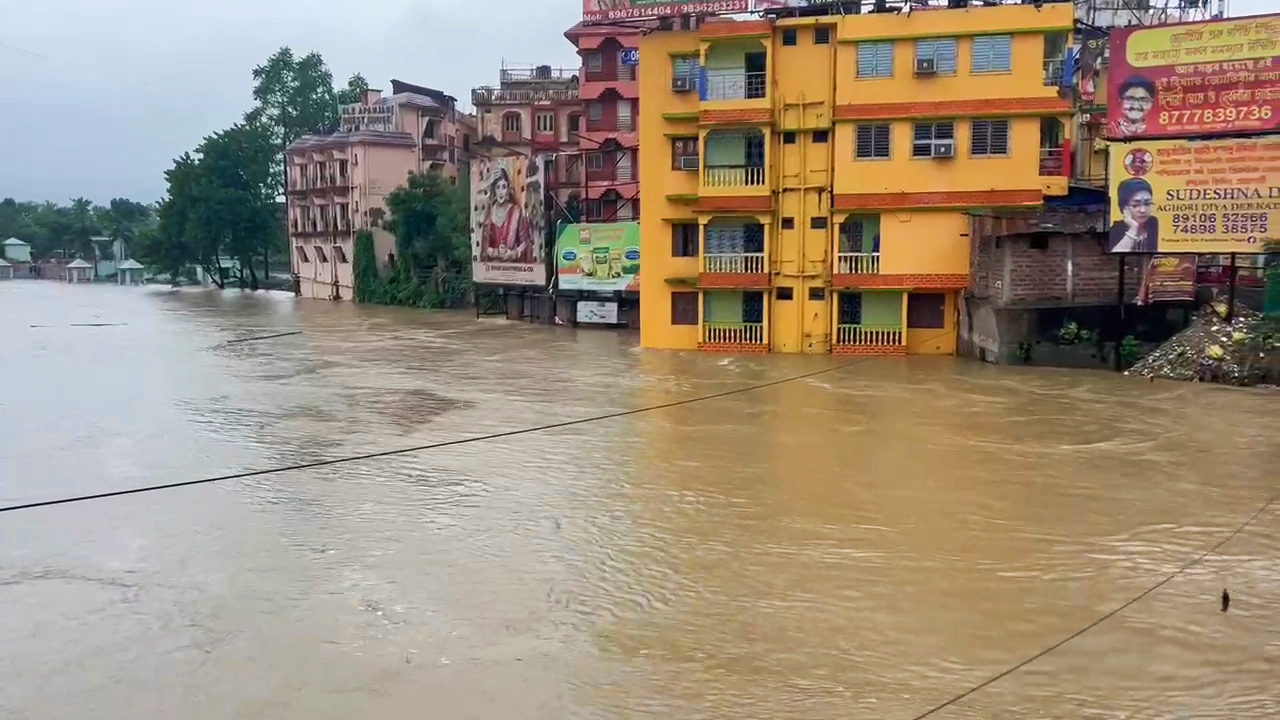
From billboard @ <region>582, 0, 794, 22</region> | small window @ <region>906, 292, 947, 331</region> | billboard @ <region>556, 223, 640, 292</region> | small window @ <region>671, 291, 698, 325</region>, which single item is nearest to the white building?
billboard @ <region>556, 223, 640, 292</region>

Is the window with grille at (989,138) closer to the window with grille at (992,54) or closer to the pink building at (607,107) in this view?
the window with grille at (992,54)

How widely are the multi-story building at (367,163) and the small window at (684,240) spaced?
2424cm

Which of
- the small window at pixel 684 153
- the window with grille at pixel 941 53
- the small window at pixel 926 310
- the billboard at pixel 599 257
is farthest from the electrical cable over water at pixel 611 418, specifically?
the billboard at pixel 599 257

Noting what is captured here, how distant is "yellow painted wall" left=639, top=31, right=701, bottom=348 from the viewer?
25734mm

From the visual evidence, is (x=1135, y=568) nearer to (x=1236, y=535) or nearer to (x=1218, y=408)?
(x=1236, y=535)

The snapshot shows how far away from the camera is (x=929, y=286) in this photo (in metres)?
24.2

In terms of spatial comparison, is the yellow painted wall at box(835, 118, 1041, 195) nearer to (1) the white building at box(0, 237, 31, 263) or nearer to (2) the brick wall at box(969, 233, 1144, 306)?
(2) the brick wall at box(969, 233, 1144, 306)

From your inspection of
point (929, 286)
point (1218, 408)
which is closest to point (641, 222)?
point (929, 286)

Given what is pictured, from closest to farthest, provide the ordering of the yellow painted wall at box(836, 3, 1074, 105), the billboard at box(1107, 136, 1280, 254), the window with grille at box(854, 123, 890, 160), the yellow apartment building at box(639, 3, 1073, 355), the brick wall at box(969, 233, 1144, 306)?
the billboard at box(1107, 136, 1280, 254) → the brick wall at box(969, 233, 1144, 306) → the yellow painted wall at box(836, 3, 1074, 105) → the yellow apartment building at box(639, 3, 1073, 355) → the window with grille at box(854, 123, 890, 160)

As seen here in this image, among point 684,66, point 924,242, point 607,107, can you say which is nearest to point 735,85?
point 684,66

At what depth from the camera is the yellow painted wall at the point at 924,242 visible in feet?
78.7

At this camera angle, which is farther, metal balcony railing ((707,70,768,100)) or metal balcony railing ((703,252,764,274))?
metal balcony railing ((703,252,764,274))

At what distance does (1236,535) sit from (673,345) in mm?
17809

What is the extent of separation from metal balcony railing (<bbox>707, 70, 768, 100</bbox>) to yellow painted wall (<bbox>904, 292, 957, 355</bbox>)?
6476 millimetres
